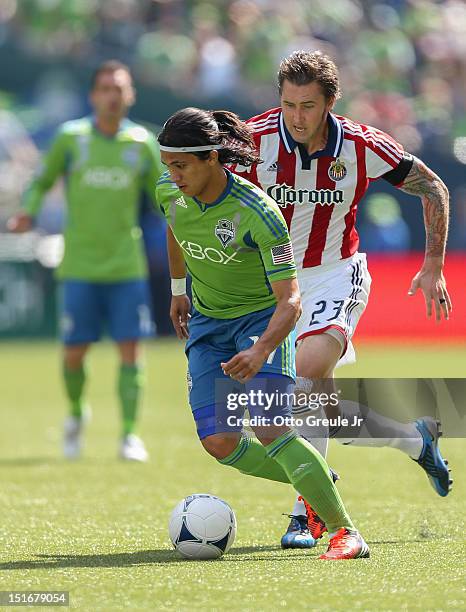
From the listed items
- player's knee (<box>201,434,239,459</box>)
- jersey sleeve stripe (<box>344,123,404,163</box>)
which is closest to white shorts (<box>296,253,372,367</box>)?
jersey sleeve stripe (<box>344,123,404,163</box>)

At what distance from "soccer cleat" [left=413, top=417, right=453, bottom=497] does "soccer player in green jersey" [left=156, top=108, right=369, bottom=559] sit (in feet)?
3.43

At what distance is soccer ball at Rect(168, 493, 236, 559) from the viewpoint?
5223 millimetres

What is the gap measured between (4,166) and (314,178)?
11.8 metres

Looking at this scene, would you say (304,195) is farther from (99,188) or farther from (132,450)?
(99,188)

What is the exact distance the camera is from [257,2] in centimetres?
1948

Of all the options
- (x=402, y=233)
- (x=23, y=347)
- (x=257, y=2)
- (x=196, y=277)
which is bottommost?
(x=23, y=347)

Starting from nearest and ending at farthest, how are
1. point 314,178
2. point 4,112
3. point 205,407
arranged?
point 205,407 < point 314,178 < point 4,112

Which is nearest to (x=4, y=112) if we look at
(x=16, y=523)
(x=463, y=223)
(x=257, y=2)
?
(x=257, y=2)

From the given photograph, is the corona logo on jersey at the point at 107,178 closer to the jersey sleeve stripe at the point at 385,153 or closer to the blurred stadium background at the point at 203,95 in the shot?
the jersey sleeve stripe at the point at 385,153

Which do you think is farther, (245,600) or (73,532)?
(73,532)

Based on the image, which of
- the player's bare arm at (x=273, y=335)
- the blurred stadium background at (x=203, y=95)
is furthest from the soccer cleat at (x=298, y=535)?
the blurred stadium background at (x=203, y=95)

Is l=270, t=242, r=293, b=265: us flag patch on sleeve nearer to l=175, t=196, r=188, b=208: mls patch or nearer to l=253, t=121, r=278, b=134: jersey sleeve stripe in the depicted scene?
l=175, t=196, r=188, b=208: mls patch

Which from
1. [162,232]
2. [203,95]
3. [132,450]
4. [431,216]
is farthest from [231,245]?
[203,95]

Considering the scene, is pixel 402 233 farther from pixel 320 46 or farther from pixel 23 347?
pixel 23 347
